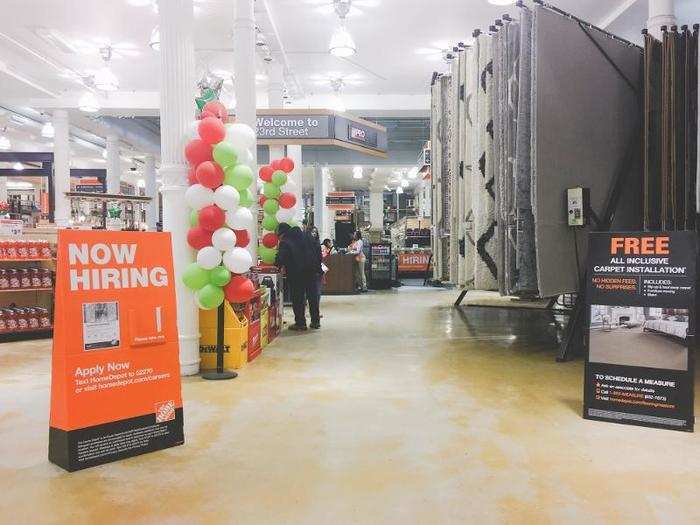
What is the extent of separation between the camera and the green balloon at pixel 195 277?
437 centimetres

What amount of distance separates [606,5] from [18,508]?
8582mm

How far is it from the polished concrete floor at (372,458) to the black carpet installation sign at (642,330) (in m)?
0.16

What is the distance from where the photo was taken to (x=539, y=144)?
180 inches

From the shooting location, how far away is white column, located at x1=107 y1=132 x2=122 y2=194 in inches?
567

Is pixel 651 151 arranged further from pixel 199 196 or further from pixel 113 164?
pixel 113 164

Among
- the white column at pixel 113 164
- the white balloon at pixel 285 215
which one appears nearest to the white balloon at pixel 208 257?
the white balloon at pixel 285 215

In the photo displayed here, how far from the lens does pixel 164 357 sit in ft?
9.89

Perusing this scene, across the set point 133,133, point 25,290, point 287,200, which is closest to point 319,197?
point 133,133

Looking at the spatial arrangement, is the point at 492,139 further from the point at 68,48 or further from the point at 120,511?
the point at 68,48

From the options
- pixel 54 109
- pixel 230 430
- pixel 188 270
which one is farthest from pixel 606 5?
pixel 54 109

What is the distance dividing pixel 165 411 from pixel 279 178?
492 cm

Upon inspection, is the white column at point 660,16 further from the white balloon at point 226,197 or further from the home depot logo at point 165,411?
the home depot logo at point 165,411

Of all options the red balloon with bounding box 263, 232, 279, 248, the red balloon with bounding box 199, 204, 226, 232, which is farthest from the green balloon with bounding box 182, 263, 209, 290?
the red balloon with bounding box 263, 232, 279, 248

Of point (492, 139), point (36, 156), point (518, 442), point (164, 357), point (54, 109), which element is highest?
point (54, 109)
